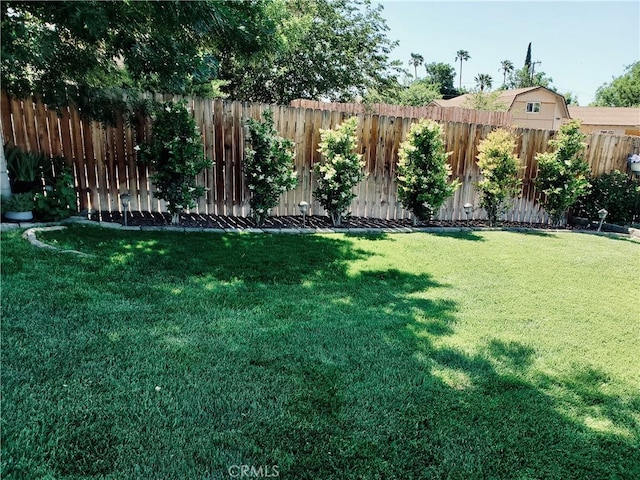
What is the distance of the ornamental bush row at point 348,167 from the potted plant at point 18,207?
Answer: 4.42ft

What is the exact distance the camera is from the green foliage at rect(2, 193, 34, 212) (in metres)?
4.38

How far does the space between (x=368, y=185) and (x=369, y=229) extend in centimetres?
113

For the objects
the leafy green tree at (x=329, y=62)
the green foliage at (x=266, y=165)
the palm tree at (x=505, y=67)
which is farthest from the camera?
the palm tree at (x=505, y=67)

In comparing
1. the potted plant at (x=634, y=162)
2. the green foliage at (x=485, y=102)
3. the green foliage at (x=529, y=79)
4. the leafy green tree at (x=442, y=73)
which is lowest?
the potted plant at (x=634, y=162)

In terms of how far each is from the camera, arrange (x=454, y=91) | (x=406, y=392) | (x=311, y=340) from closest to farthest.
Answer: (x=406, y=392), (x=311, y=340), (x=454, y=91)

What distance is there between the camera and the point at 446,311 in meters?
3.28

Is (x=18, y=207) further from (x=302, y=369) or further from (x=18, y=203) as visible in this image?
(x=302, y=369)

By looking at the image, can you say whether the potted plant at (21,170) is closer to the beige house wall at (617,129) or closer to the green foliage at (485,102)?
the green foliage at (485,102)

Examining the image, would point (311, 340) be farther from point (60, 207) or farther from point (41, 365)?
point (60, 207)

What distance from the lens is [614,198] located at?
7543 mm

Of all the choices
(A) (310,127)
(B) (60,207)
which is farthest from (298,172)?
(B) (60,207)

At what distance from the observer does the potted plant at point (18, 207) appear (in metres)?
4.39

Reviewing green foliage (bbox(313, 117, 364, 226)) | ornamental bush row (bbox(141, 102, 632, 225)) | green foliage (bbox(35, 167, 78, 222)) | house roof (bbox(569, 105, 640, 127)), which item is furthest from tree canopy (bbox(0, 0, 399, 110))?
house roof (bbox(569, 105, 640, 127))

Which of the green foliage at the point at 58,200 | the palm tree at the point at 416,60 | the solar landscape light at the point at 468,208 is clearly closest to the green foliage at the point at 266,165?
the green foliage at the point at 58,200
